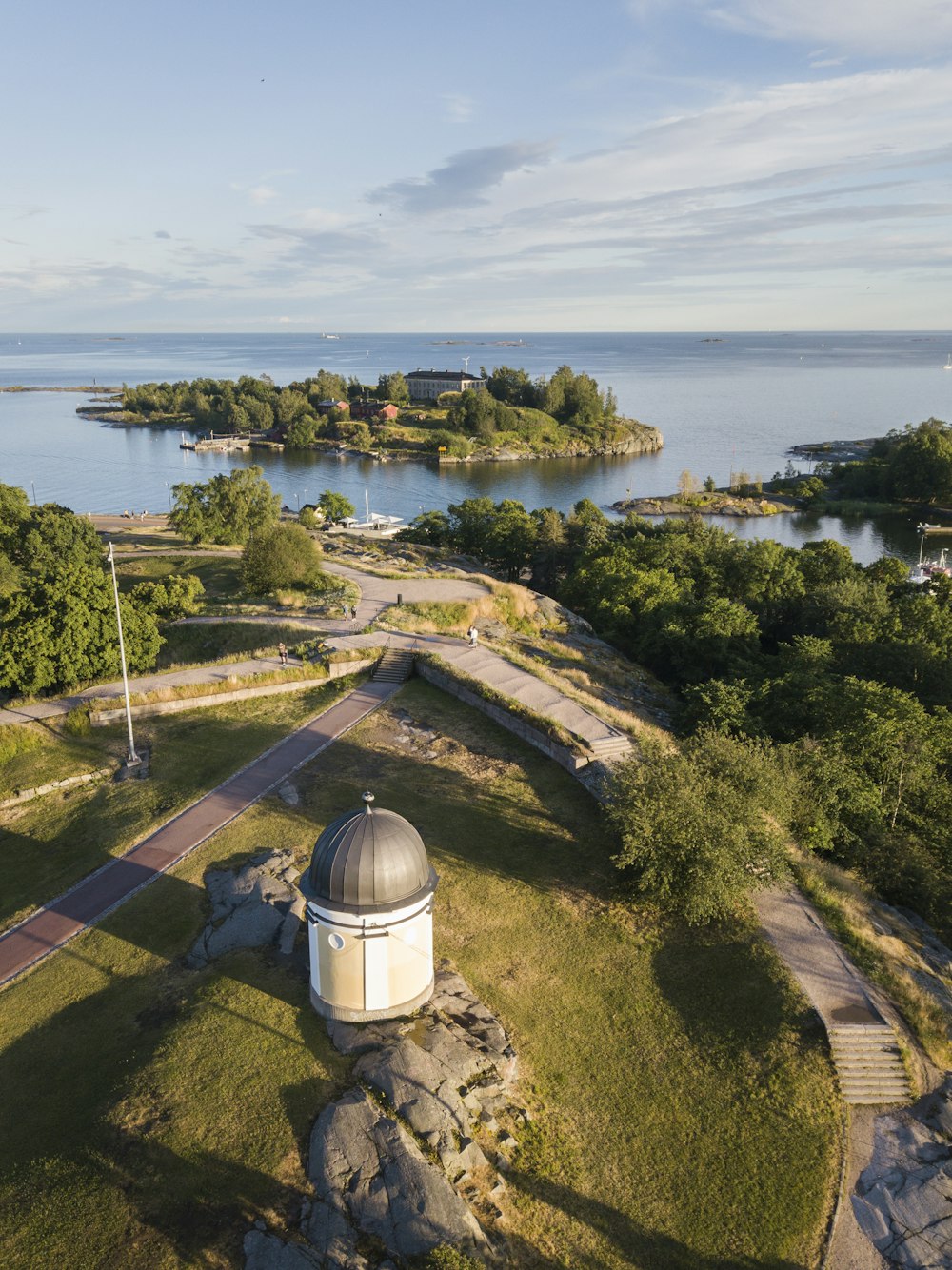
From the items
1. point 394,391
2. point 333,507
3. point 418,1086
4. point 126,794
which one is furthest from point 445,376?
point 418,1086

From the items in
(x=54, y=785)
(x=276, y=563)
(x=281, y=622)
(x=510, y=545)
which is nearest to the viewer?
(x=54, y=785)

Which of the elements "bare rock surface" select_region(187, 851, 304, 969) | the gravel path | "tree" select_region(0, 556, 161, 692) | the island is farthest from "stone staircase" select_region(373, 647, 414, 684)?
the island

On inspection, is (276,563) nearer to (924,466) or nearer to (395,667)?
(395,667)

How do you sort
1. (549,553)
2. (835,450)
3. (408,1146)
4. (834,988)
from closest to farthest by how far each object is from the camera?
(408,1146) → (834,988) → (549,553) → (835,450)

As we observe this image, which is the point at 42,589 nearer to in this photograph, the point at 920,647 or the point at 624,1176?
the point at 624,1176

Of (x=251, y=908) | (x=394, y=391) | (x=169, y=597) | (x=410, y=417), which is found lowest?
(x=251, y=908)

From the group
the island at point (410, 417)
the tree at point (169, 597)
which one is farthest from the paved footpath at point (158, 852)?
the island at point (410, 417)

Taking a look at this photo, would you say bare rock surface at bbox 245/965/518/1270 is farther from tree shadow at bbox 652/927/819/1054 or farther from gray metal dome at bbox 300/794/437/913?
tree shadow at bbox 652/927/819/1054
